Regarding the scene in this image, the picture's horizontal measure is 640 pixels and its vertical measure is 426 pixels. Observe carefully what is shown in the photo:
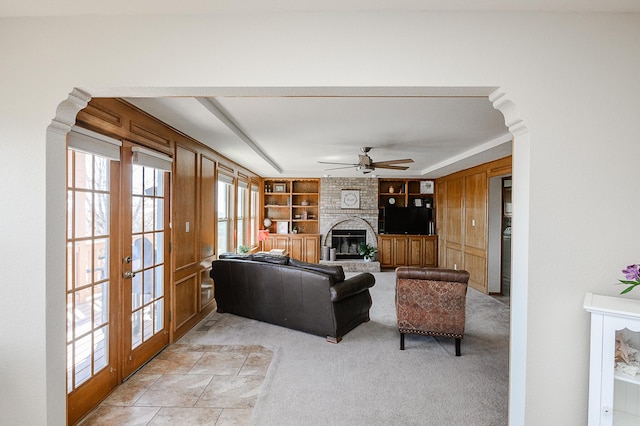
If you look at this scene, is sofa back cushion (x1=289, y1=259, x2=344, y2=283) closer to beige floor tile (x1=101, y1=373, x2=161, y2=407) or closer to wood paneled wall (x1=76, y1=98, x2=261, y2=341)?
wood paneled wall (x1=76, y1=98, x2=261, y2=341)

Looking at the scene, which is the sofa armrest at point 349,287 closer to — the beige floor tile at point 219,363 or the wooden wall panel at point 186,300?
the beige floor tile at point 219,363

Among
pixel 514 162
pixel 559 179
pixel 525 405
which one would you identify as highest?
pixel 514 162

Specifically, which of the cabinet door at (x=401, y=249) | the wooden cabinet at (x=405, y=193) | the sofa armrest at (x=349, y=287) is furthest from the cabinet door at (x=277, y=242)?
the sofa armrest at (x=349, y=287)

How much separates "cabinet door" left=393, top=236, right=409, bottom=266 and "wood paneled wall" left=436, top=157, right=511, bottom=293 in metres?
0.83

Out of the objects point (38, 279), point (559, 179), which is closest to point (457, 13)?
point (559, 179)

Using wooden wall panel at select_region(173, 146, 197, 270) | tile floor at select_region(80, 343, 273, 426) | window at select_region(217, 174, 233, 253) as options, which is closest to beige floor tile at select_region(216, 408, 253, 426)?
tile floor at select_region(80, 343, 273, 426)

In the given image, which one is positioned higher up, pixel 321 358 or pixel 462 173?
pixel 462 173

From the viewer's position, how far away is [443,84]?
5.25ft

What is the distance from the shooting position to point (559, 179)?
5.23 feet

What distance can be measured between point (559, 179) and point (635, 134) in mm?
425

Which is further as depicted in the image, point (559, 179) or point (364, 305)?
point (364, 305)

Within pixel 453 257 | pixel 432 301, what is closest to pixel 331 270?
pixel 432 301

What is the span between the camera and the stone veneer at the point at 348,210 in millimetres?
8617

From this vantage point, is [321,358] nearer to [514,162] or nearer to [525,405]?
[525,405]
